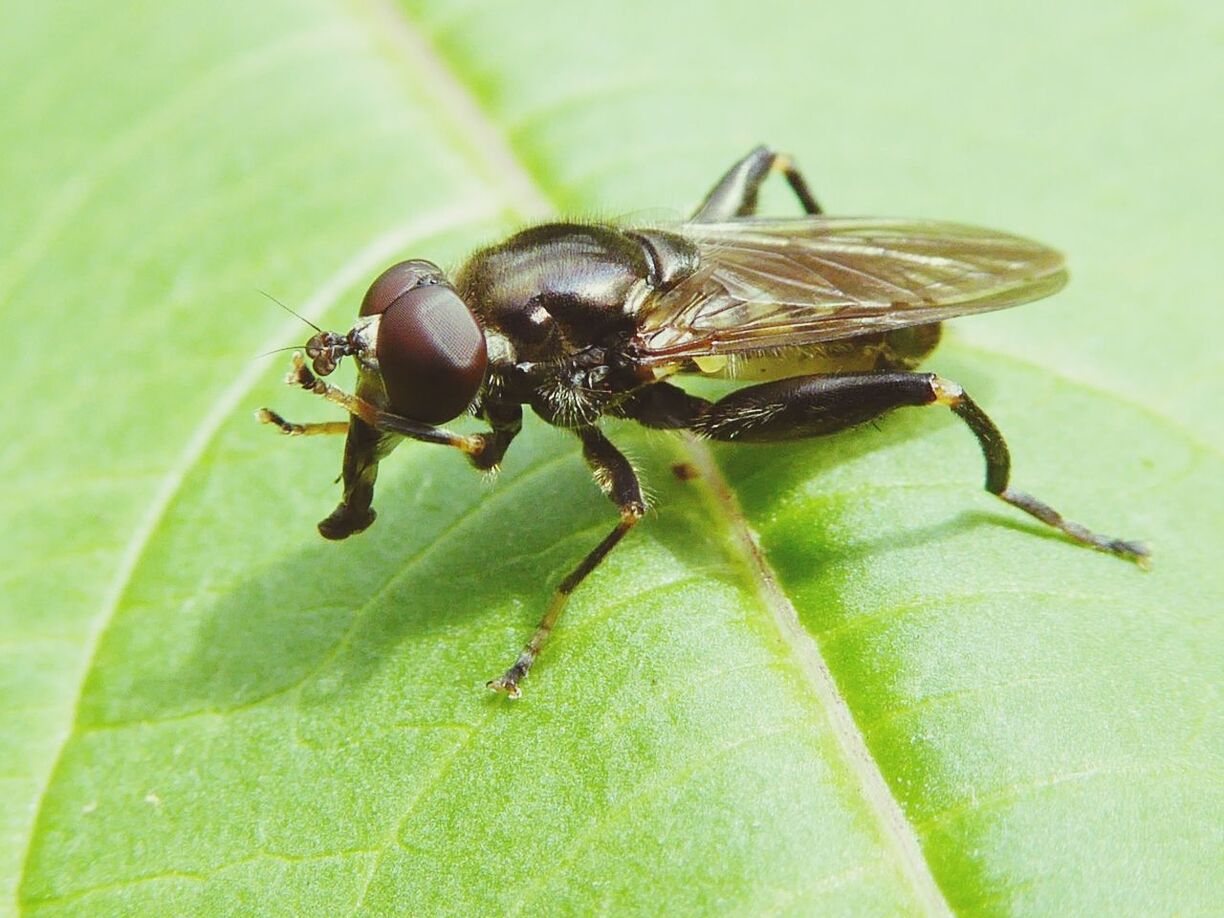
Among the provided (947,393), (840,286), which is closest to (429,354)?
(840,286)

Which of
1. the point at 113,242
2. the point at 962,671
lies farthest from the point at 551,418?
the point at 113,242

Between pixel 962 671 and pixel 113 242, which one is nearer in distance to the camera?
pixel 962 671

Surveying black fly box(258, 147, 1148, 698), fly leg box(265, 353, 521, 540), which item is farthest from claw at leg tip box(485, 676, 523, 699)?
fly leg box(265, 353, 521, 540)

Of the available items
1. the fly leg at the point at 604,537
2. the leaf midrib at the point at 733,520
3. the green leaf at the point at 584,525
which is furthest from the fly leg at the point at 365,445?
the leaf midrib at the point at 733,520

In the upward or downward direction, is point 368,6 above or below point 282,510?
above

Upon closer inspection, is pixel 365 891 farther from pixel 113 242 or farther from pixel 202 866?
pixel 113 242

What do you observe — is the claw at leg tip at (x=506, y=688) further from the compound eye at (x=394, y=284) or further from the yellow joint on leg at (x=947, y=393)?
the yellow joint on leg at (x=947, y=393)
